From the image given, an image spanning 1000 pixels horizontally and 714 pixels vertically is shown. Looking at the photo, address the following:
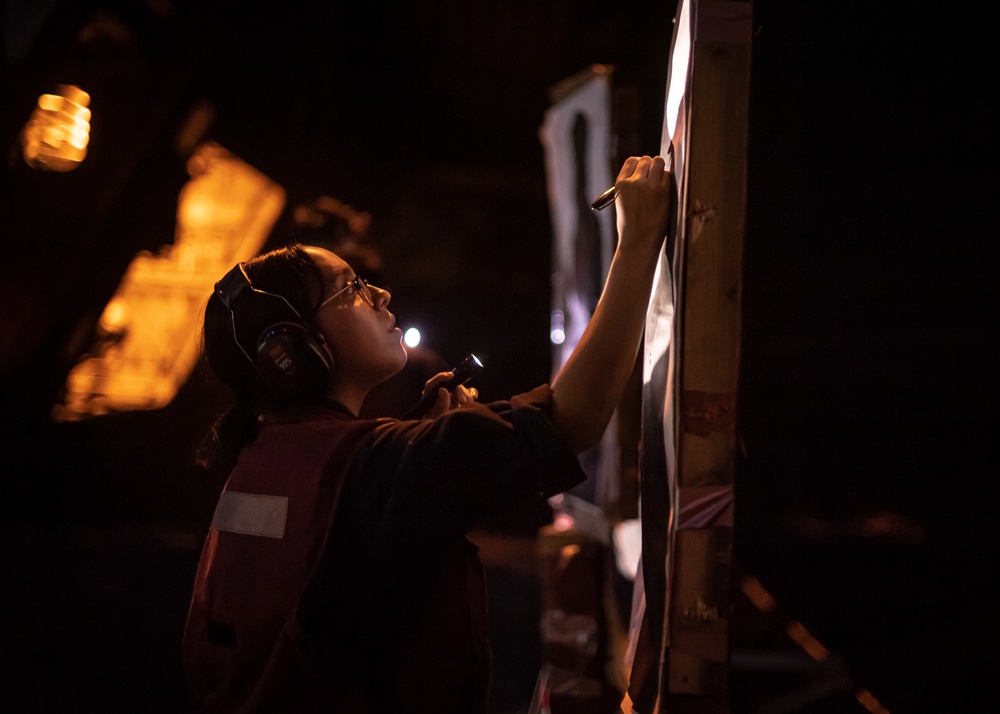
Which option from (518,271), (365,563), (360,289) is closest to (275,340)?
(360,289)

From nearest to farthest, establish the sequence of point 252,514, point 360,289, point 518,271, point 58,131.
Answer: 1. point 252,514
2. point 360,289
3. point 58,131
4. point 518,271

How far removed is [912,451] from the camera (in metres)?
2.26

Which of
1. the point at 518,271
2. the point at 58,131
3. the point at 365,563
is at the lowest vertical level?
the point at 365,563

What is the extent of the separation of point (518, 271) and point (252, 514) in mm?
3850

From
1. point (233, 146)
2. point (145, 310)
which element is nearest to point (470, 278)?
point (233, 146)

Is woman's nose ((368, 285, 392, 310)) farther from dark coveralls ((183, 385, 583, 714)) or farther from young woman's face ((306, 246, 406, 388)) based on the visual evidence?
dark coveralls ((183, 385, 583, 714))

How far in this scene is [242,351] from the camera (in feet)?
3.08

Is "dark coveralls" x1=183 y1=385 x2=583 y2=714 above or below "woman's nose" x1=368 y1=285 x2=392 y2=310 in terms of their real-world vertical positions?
below

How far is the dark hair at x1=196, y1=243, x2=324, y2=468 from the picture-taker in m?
0.93

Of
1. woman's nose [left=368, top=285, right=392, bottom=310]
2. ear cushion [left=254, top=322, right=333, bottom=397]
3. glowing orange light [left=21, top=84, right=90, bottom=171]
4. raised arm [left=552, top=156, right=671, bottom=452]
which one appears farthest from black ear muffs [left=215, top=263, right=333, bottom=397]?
glowing orange light [left=21, top=84, right=90, bottom=171]

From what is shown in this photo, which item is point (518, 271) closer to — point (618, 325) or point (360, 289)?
point (360, 289)

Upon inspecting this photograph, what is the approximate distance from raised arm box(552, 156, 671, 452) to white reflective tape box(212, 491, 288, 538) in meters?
0.34

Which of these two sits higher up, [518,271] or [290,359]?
[518,271]

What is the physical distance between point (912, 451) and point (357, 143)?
3.48 meters
